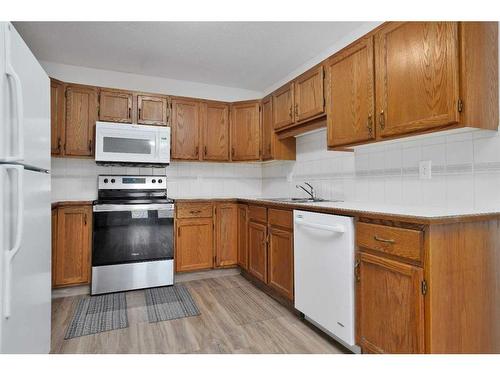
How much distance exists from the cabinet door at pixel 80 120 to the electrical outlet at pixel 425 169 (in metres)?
2.99

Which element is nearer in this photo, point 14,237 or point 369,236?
point 14,237

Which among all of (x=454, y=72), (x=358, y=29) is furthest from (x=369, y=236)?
(x=358, y=29)

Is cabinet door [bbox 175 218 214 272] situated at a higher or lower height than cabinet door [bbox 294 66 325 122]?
lower

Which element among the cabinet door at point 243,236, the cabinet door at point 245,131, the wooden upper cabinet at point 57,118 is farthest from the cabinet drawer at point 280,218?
the wooden upper cabinet at point 57,118

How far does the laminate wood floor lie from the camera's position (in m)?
1.83

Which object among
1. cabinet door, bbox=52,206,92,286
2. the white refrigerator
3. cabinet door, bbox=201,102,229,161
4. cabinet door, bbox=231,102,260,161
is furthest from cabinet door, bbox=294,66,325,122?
cabinet door, bbox=52,206,92,286

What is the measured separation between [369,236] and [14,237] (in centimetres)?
169

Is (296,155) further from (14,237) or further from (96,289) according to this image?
(14,237)

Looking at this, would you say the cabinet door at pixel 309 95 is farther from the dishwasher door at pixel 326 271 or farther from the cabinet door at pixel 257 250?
the cabinet door at pixel 257 250

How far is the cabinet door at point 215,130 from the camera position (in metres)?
3.51

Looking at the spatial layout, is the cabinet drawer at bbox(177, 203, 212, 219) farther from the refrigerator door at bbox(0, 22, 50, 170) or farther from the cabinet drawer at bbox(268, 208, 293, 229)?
the refrigerator door at bbox(0, 22, 50, 170)

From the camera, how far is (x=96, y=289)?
276 centimetres

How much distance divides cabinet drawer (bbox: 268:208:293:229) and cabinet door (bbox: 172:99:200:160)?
4.40ft

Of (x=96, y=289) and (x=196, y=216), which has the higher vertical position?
(x=196, y=216)
